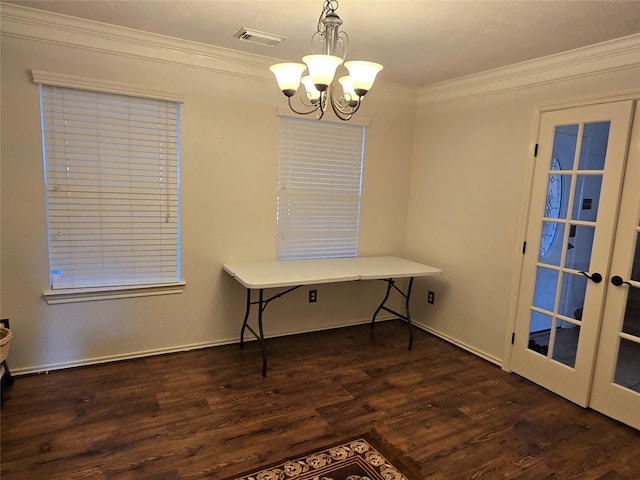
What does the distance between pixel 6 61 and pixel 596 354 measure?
170 inches

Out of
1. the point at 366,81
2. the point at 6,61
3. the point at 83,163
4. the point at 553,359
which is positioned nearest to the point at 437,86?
the point at 366,81

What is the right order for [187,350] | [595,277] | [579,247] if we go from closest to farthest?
[595,277]
[579,247]
[187,350]

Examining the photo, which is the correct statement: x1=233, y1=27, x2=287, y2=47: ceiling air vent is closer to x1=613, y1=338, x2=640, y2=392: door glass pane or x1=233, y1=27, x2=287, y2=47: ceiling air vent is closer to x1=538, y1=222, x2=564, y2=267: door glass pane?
x1=538, y1=222, x2=564, y2=267: door glass pane

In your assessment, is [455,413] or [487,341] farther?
[487,341]

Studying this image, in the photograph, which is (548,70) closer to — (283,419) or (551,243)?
(551,243)

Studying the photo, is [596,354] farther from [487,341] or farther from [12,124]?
[12,124]

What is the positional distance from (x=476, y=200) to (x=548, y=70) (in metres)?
1.13

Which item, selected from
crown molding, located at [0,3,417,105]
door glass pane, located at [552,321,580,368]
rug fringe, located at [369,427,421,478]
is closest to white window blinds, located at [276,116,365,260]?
crown molding, located at [0,3,417,105]

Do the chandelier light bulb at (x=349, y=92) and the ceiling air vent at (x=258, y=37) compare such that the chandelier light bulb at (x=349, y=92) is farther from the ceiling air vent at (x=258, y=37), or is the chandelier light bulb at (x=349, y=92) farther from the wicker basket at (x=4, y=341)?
the wicker basket at (x=4, y=341)

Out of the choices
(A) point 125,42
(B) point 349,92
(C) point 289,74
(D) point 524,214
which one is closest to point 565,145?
(D) point 524,214

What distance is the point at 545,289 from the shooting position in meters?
3.06

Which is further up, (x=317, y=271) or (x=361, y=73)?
(x=361, y=73)

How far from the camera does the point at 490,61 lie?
10.2 feet

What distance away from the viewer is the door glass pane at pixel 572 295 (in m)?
2.82
